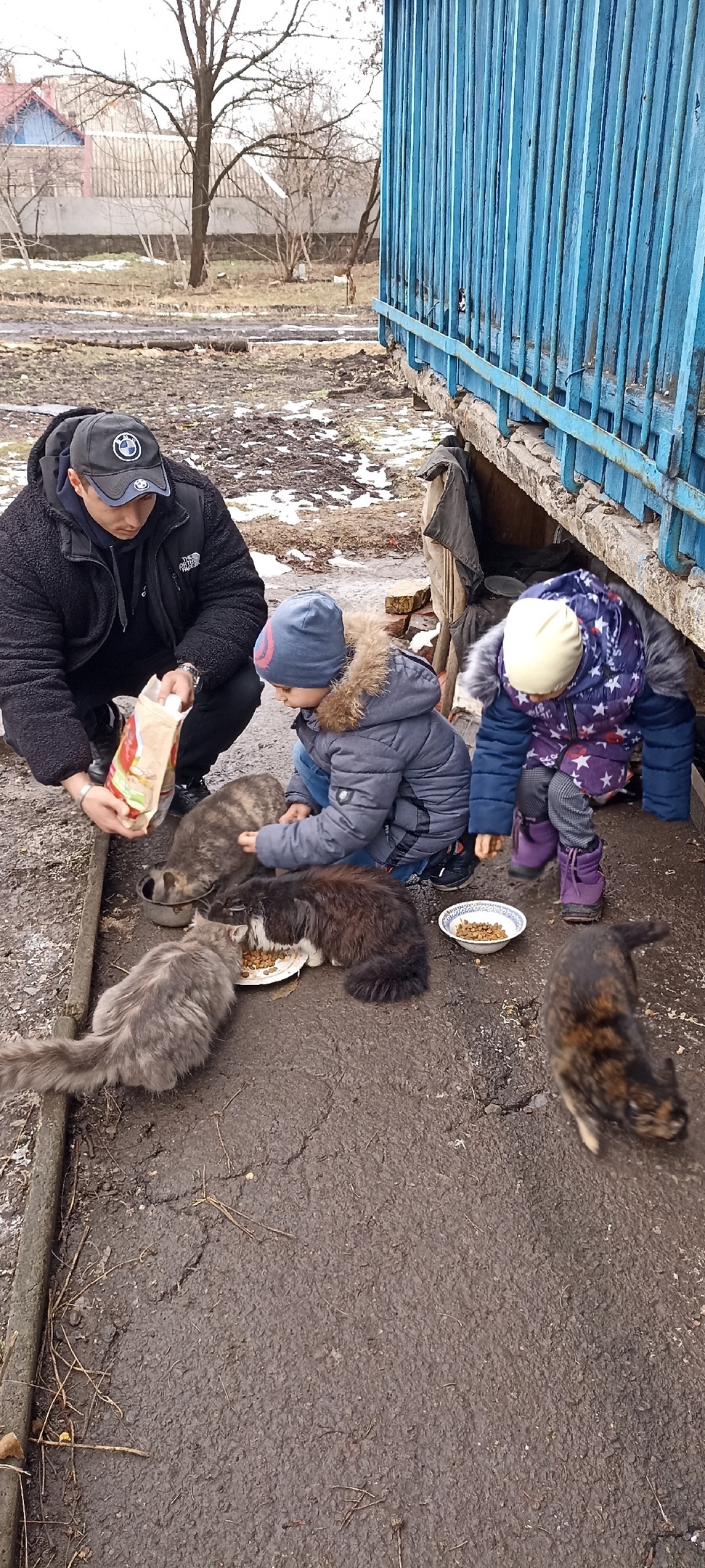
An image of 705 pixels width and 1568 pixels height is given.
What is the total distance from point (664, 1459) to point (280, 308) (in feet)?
91.9

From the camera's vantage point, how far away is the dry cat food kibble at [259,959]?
4000 mm

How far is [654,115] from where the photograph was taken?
2982mm

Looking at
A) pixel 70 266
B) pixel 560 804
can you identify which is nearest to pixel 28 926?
pixel 560 804

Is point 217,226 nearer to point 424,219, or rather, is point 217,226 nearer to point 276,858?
point 424,219

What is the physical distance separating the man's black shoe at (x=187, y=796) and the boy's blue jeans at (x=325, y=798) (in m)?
0.74

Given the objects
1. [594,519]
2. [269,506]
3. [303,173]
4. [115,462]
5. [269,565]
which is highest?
[303,173]

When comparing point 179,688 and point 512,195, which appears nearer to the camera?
point 179,688

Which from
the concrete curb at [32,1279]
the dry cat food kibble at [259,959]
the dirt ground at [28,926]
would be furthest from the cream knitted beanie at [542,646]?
the dirt ground at [28,926]

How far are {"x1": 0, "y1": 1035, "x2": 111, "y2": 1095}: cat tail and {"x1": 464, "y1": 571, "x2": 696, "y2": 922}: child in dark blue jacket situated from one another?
1.75 metres

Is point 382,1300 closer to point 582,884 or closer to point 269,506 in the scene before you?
point 582,884

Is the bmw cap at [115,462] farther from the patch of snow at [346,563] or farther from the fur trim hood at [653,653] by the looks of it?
the patch of snow at [346,563]

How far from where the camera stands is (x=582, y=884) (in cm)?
418

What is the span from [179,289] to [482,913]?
101 ft

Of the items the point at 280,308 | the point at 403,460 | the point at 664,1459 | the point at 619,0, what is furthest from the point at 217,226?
the point at 664,1459
